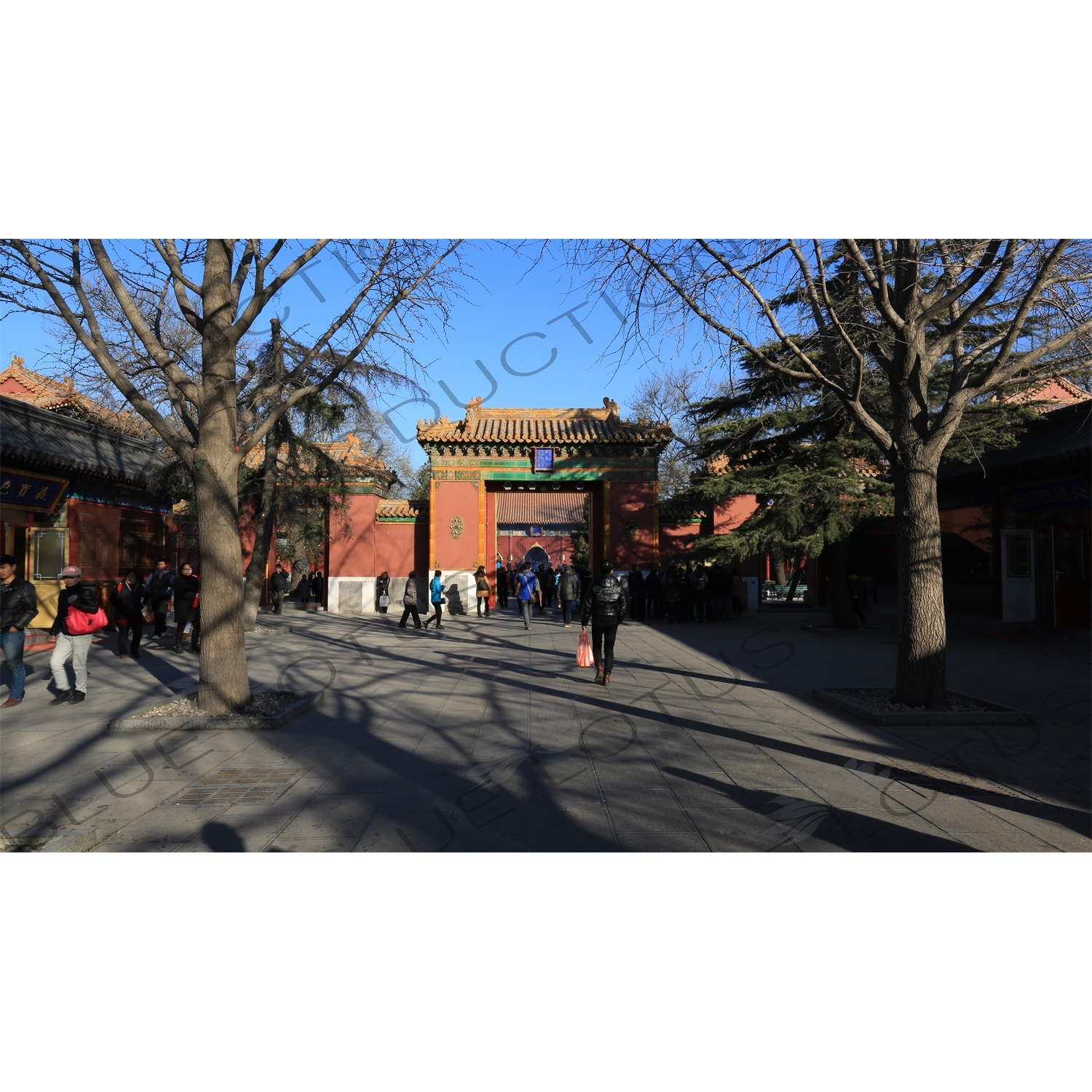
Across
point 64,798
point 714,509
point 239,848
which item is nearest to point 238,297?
point 64,798

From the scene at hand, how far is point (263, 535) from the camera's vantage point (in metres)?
15.3

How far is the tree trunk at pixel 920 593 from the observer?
691cm

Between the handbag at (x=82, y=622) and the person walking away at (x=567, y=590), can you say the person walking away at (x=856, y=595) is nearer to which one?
the person walking away at (x=567, y=590)

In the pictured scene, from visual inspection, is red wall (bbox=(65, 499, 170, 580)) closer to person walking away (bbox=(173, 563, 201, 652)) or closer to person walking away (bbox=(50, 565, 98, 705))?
person walking away (bbox=(173, 563, 201, 652))

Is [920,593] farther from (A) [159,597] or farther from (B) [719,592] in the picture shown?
(A) [159,597]

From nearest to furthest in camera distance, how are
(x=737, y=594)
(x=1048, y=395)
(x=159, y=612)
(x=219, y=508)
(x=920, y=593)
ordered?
(x=219, y=508), (x=920, y=593), (x=159, y=612), (x=737, y=594), (x=1048, y=395)

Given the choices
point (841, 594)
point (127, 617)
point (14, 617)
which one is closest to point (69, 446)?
point (127, 617)

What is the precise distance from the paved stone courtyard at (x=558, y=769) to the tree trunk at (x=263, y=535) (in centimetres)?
530

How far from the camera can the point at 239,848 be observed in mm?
3904

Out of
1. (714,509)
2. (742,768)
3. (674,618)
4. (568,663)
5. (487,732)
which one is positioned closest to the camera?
A: (742,768)

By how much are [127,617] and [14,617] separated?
13.5ft

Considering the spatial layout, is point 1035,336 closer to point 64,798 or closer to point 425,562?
point 64,798

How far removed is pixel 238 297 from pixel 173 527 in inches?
572

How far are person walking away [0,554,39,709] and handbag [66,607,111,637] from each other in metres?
0.39
